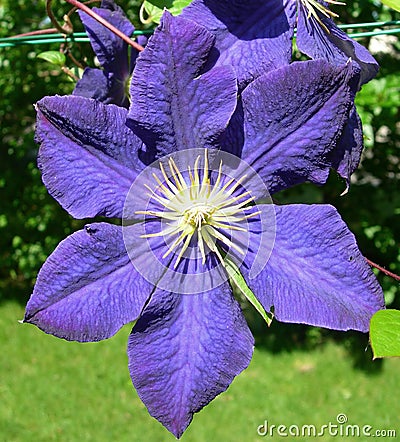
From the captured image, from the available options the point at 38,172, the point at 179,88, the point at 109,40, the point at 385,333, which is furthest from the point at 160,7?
the point at 38,172

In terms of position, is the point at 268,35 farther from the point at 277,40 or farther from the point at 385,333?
the point at 385,333

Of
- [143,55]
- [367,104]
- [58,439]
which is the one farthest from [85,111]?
[58,439]

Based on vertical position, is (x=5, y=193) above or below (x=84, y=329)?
below

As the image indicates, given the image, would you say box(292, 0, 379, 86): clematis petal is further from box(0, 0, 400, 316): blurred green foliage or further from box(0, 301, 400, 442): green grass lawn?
box(0, 301, 400, 442): green grass lawn

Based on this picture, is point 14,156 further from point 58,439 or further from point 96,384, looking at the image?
point 58,439

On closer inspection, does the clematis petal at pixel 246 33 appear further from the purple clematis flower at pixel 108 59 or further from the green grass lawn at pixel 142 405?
the green grass lawn at pixel 142 405

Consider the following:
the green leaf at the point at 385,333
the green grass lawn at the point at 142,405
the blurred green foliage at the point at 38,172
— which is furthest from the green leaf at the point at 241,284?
the green grass lawn at the point at 142,405
